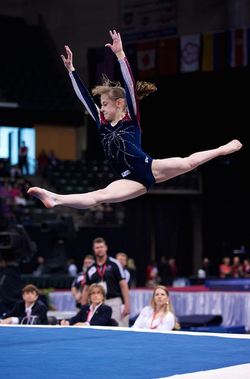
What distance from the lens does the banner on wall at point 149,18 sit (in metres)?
15.9

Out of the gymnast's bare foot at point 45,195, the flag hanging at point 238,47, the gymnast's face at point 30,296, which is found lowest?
the gymnast's face at point 30,296

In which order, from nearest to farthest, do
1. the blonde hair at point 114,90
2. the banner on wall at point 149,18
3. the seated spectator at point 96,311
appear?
the blonde hair at point 114,90
the seated spectator at point 96,311
the banner on wall at point 149,18

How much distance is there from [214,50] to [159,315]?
11.5 m

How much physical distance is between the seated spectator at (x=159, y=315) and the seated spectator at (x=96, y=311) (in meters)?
0.30

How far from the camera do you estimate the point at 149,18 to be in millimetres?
16156

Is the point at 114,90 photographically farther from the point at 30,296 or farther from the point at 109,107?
the point at 30,296

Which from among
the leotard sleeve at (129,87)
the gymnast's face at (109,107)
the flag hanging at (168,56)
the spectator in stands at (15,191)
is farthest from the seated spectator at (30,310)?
the flag hanging at (168,56)

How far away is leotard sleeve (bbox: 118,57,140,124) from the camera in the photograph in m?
3.98

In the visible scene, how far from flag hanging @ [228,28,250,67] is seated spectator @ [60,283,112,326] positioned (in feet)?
36.3

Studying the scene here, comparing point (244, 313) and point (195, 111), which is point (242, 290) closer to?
point (244, 313)

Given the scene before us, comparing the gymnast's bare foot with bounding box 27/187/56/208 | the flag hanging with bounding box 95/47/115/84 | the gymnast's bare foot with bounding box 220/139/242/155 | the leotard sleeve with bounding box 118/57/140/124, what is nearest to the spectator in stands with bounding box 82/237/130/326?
the gymnast's bare foot with bounding box 220/139/242/155

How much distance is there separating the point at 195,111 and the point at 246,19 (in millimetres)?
3118

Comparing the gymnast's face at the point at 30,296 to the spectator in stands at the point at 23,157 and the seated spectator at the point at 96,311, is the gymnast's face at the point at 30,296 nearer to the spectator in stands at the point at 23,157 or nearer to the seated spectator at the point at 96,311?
the seated spectator at the point at 96,311

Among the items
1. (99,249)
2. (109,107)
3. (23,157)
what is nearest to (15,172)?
(23,157)
